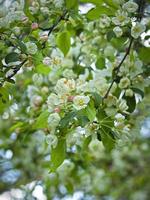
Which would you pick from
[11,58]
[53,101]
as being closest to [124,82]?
[53,101]

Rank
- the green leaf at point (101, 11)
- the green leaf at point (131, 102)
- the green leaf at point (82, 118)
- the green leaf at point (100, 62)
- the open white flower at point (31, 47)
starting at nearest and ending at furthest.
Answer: the green leaf at point (82, 118) < the open white flower at point (31, 47) < the green leaf at point (101, 11) < the green leaf at point (131, 102) < the green leaf at point (100, 62)

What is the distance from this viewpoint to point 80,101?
1497 mm

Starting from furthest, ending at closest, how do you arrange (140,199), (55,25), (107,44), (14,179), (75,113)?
(140,199) → (14,179) → (107,44) → (55,25) → (75,113)

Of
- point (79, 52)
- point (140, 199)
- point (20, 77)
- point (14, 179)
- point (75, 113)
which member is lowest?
point (140, 199)

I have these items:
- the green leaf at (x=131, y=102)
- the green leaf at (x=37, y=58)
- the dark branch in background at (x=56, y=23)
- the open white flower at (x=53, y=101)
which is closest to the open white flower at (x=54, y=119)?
the open white flower at (x=53, y=101)

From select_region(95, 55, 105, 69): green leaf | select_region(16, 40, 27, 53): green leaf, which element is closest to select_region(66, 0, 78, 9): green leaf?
select_region(16, 40, 27, 53): green leaf

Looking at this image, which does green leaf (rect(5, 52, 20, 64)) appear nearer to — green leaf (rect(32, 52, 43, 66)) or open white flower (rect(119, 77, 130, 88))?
green leaf (rect(32, 52, 43, 66))

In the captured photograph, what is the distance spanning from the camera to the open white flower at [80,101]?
4.88 ft

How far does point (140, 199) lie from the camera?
18.1 ft

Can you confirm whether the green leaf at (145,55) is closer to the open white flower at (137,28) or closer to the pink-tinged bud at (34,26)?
the open white flower at (137,28)

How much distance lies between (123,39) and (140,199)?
12.6 feet

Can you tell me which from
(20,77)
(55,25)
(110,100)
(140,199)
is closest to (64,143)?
(110,100)

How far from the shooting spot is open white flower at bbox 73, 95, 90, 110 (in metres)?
1.49

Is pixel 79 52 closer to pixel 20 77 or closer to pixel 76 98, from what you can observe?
pixel 20 77
